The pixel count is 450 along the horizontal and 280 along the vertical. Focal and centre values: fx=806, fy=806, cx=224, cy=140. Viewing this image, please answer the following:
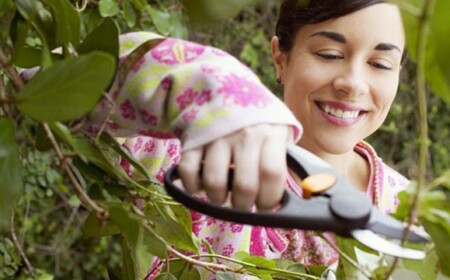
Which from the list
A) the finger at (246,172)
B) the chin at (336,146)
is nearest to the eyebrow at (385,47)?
the chin at (336,146)

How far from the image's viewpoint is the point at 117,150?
52 cm

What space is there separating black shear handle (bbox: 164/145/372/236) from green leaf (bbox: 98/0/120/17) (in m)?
0.54

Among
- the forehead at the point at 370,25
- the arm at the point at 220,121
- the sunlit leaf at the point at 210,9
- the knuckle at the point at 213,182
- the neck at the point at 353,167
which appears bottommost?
the neck at the point at 353,167

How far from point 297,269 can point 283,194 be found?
0.99 feet

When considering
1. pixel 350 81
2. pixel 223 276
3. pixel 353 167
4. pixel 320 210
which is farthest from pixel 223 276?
pixel 353 167

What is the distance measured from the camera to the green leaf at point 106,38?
0.51 meters

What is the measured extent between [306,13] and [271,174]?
519 mm

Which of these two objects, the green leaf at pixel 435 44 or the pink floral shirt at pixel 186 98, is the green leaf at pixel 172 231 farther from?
the green leaf at pixel 435 44

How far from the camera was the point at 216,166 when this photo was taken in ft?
1.39

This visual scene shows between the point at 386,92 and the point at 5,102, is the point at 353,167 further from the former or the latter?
the point at 5,102

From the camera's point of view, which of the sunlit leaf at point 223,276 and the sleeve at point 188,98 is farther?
the sunlit leaf at point 223,276

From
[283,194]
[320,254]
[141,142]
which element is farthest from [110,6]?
[283,194]

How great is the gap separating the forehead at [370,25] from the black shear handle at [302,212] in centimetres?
44

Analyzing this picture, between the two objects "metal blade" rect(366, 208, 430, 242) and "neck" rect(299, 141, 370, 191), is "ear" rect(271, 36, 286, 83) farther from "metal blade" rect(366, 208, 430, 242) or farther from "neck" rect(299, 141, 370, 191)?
"metal blade" rect(366, 208, 430, 242)
